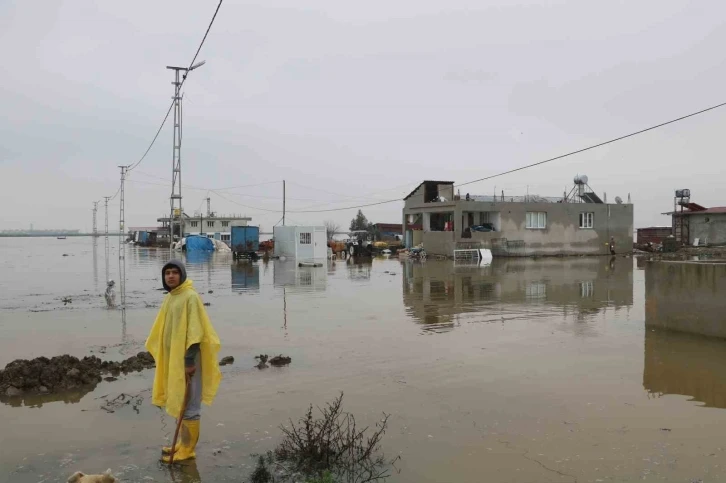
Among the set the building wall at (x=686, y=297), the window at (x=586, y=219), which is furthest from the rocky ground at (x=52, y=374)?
the window at (x=586, y=219)

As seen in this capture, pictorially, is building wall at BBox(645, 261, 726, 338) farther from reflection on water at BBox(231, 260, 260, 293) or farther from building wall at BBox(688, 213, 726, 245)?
building wall at BBox(688, 213, 726, 245)

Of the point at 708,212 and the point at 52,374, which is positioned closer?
the point at 52,374

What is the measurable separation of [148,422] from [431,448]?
2.82m

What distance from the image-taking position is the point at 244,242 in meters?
40.0

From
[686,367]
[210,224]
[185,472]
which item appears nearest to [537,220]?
[686,367]

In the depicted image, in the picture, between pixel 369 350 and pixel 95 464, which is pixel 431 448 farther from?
pixel 369 350

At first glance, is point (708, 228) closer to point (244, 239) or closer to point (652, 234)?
point (652, 234)

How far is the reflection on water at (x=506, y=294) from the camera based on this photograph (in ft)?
41.9

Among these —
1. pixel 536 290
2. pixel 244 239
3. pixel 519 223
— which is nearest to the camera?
pixel 536 290

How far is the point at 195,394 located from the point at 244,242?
1414 inches

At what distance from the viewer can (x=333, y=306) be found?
1452cm

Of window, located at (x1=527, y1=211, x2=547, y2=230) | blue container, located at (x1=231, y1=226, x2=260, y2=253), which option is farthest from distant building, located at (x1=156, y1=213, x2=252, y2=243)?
window, located at (x1=527, y1=211, x2=547, y2=230)

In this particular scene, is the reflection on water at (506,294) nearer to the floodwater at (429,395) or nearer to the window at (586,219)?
the floodwater at (429,395)

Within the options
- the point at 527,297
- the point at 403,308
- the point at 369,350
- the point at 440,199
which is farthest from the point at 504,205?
the point at 369,350
